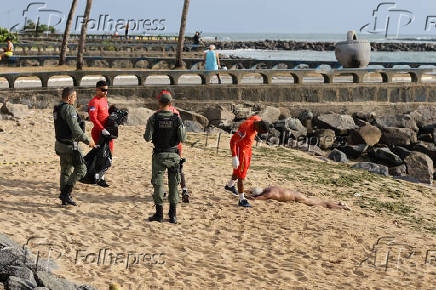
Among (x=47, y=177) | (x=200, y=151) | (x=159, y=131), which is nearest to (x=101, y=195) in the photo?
(x=47, y=177)

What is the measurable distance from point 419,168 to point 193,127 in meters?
6.73

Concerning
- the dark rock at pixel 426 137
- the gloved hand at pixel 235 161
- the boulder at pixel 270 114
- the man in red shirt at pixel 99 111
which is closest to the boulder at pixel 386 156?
the boulder at pixel 270 114

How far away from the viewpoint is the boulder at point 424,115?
24406 mm

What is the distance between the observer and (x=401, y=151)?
67.3 ft

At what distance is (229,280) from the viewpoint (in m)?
7.78

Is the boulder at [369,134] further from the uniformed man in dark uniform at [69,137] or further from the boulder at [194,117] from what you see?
the uniformed man in dark uniform at [69,137]

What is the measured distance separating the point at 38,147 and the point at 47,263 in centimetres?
763

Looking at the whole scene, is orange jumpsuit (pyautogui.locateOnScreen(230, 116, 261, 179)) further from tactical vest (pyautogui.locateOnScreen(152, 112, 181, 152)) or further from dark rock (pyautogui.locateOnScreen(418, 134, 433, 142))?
dark rock (pyautogui.locateOnScreen(418, 134, 433, 142))

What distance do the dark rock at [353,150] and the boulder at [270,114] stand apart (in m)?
2.78

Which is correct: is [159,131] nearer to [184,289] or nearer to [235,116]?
[184,289]

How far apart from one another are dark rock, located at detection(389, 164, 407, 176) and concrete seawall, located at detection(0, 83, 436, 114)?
5799 mm

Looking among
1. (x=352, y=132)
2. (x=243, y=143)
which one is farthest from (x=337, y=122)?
(x=243, y=143)

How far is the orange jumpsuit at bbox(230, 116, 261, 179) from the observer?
10.6 metres

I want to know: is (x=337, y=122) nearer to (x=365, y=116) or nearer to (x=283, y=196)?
(x=365, y=116)
